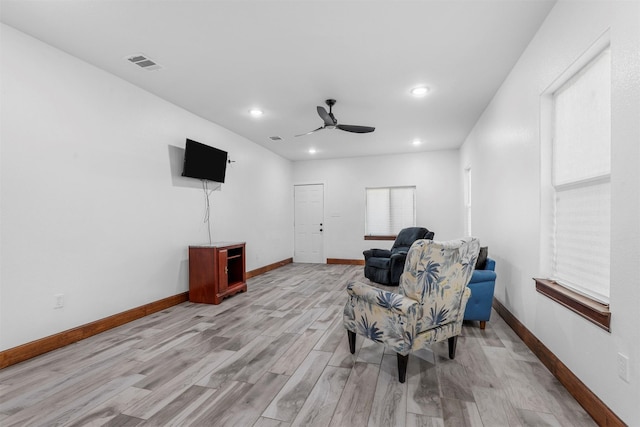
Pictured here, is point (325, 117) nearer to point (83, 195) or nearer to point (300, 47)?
point (300, 47)

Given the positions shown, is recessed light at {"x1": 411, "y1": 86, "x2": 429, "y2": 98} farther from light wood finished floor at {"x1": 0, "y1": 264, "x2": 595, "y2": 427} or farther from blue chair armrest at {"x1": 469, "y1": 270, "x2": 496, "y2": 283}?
light wood finished floor at {"x1": 0, "y1": 264, "x2": 595, "y2": 427}

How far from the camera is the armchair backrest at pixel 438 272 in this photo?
2066 millimetres

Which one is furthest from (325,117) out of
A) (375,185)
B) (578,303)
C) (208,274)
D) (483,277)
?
(375,185)

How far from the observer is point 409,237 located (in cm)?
605

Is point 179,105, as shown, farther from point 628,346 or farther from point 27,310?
point 628,346

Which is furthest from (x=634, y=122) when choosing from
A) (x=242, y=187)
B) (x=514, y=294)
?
(x=242, y=187)

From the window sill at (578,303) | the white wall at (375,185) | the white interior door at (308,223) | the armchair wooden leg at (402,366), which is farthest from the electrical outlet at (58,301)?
the white wall at (375,185)

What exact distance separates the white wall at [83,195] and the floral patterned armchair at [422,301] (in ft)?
8.97

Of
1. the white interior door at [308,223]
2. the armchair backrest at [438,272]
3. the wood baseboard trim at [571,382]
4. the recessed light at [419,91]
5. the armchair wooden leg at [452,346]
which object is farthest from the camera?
the white interior door at [308,223]

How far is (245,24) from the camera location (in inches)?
97.7

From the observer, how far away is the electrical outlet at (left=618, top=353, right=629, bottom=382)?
149cm

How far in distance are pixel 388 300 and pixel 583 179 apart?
1.53m

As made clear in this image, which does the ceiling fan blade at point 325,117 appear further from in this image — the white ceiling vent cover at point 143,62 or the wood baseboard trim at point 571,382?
the wood baseboard trim at point 571,382

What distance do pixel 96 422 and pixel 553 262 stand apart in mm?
3326
